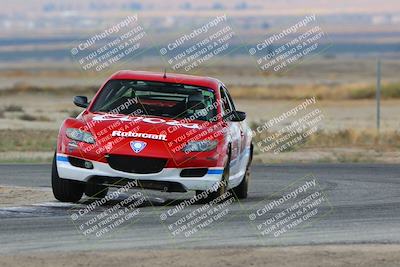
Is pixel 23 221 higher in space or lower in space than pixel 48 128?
higher

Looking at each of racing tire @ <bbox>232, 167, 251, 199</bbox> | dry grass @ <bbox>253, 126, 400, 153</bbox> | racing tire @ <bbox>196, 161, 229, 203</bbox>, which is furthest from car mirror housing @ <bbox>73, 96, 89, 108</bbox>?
dry grass @ <bbox>253, 126, 400, 153</bbox>

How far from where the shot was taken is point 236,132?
52.5ft

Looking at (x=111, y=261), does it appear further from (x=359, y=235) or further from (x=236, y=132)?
(x=236, y=132)

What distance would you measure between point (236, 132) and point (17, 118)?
2490 cm

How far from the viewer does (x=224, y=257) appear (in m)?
10.7

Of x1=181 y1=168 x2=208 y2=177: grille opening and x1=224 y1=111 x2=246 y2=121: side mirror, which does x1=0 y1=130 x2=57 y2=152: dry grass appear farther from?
x1=181 y1=168 x2=208 y2=177: grille opening

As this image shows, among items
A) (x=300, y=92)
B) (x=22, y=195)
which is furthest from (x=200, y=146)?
(x=300, y=92)


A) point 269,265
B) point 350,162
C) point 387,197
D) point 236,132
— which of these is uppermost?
point 269,265

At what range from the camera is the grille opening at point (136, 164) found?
14305 millimetres

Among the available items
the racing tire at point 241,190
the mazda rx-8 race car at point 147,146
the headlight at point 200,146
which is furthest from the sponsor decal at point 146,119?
the racing tire at point 241,190

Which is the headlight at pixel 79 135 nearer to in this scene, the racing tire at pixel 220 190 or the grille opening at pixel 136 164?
the grille opening at pixel 136 164

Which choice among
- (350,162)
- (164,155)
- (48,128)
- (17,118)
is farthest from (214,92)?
(17,118)

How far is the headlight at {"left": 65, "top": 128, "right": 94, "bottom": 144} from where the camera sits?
14.5 m

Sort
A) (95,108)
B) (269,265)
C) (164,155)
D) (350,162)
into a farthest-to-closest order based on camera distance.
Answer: (350,162) → (95,108) → (164,155) → (269,265)
